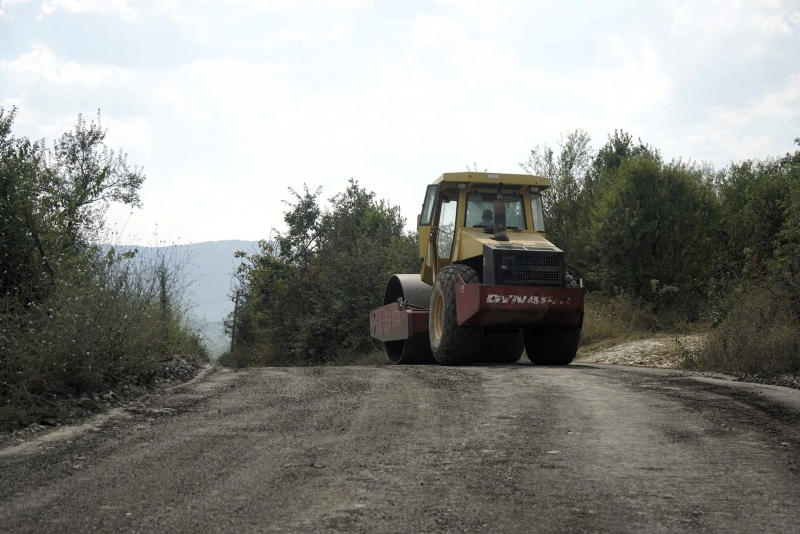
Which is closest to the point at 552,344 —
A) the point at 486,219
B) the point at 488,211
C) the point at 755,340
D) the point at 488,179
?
the point at 486,219

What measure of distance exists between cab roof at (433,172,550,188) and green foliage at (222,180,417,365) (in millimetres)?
13173

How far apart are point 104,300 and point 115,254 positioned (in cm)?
147

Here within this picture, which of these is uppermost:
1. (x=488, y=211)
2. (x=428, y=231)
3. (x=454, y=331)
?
(x=488, y=211)

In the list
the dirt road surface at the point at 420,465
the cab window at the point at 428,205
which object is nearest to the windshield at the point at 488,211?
the cab window at the point at 428,205

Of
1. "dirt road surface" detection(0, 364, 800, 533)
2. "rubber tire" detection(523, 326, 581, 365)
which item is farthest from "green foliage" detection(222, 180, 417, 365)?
"dirt road surface" detection(0, 364, 800, 533)

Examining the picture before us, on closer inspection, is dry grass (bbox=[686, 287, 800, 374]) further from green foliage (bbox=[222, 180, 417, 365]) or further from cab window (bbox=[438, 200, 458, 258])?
green foliage (bbox=[222, 180, 417, 365])

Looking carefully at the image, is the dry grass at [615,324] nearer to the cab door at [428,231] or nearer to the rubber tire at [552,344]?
the rubber tire at [552,344]

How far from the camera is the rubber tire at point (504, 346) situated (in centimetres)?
1582

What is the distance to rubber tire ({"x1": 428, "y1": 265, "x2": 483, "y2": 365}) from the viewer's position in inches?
506

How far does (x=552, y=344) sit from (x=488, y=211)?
2.53 metres

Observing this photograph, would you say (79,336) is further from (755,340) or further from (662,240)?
(662,240)

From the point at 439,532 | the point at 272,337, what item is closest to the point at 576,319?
the point at 439,532

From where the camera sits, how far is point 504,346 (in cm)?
1591

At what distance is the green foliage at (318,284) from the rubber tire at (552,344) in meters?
12.6
